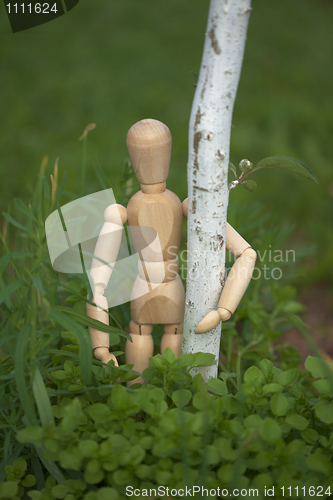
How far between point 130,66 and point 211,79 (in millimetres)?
2665


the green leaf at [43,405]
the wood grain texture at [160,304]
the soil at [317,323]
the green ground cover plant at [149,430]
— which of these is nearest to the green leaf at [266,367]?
the green ground cover plant at [149,430]

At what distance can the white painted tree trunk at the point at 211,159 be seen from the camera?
78 cm

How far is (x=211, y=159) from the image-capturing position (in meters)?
0.85

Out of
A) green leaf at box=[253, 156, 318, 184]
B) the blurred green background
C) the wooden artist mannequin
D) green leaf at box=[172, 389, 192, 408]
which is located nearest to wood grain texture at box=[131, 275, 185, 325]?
the wooden artist mannequin

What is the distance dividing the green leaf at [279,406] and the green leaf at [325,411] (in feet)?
0.20

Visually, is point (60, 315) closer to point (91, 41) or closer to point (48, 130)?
point (48, 130)

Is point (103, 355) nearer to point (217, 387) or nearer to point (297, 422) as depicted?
point (217, 387)

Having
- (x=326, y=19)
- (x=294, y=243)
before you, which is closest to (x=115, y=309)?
(x=294, y=243)

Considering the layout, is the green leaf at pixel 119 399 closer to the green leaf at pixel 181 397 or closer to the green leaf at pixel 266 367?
the green leaf at pixel 181 397

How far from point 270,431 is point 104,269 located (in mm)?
484

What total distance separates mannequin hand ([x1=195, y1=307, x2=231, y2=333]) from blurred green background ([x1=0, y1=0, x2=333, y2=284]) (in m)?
0.62

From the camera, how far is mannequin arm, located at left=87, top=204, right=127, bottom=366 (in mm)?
986

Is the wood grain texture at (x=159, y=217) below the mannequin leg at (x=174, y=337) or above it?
above

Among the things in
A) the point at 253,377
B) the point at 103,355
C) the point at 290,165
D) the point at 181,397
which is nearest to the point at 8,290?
the point at 103,355
